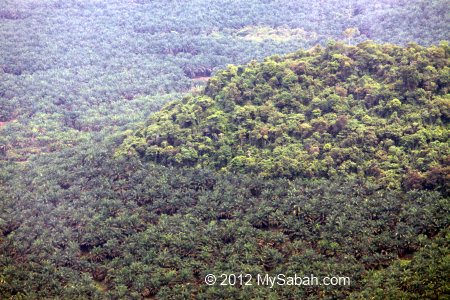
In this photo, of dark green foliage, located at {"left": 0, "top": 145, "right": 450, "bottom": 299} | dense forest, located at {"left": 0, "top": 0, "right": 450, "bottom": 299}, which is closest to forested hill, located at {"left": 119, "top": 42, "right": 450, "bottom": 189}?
dense forest, located at {"left": 0, "top": 0, "right": 450, "bottom": 299}

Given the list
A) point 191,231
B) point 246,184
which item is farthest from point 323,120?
point 191,231

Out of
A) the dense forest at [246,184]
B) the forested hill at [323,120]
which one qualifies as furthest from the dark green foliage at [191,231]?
the forested hill at [323,120]

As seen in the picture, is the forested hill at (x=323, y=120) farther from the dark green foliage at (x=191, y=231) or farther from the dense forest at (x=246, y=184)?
the dark green foliage at (x=191, y=231)

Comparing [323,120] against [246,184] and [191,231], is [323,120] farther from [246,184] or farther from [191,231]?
[191,231]

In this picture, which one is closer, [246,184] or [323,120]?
[246,184]

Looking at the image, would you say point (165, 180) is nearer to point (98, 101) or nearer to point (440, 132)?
point (440, 132)

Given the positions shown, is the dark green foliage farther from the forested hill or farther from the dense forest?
the forested hill
